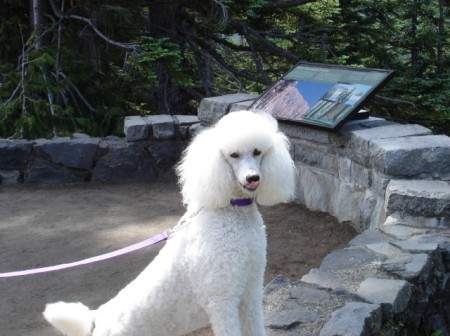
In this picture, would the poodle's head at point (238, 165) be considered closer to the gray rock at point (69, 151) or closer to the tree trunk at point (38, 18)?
the gray rock at point (69, 151)

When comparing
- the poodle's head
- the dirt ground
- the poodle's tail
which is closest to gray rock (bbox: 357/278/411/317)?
the poodle's head

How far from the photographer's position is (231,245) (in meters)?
2.69

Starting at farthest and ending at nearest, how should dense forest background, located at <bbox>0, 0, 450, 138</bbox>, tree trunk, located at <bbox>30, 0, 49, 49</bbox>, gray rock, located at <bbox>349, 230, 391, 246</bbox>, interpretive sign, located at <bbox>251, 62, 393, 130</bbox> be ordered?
tree trunk, located at <bbox>30, 0, 49, 49</bbox> → dense forest background, located at <bbox>0, 0, 450, 138</bbox> → interpretive sign, located at <bbox>251, 62, 393, 130</bbox> → gray rock, located at <bbox>349, 230, 391, 246</bbox>

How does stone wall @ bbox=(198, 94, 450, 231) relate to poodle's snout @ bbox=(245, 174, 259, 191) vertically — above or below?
below

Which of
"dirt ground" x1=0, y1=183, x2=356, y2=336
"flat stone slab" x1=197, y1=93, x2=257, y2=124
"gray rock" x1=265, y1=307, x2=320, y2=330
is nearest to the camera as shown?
"gray rock" x1=265, y1=307, x2=320, y2=330

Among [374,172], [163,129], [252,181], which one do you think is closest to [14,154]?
[163,129]

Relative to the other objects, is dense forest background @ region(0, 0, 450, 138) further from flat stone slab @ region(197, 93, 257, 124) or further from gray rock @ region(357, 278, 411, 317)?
gray rock @ region(357, 278, 411, 317)

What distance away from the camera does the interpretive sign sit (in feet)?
18.0

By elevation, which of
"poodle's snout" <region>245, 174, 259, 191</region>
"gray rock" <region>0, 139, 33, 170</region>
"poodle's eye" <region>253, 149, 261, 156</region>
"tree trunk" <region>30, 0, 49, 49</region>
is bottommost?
"gray rock" <region>0, 139, 33, 170</region>

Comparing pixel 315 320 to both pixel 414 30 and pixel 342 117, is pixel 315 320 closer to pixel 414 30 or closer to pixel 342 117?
pixel 342 117

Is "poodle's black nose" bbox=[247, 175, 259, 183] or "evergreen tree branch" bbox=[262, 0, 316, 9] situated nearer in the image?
"poodle's black nose" bbox=[247, 175, 259, 183]

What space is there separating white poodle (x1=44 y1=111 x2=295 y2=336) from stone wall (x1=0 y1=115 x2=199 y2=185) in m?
4.67

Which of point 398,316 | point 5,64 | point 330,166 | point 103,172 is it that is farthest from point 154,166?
point 398,316

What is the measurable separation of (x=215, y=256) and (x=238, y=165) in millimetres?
418
